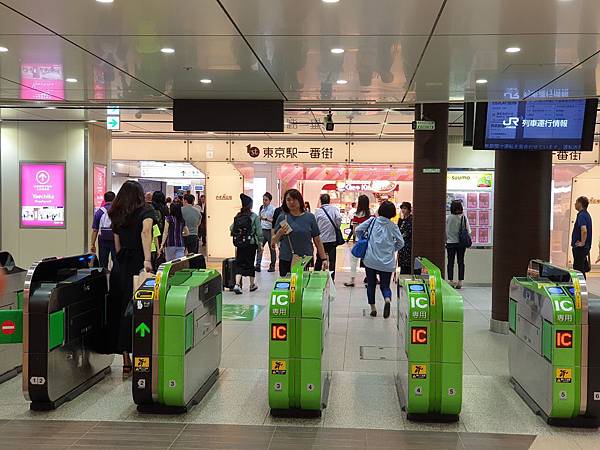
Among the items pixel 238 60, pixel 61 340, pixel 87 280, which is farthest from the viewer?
pixel 238 60

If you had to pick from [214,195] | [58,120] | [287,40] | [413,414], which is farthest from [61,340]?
[214,195]

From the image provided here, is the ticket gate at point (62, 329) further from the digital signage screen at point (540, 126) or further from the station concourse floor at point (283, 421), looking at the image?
the digital signage screen at point (540, 126)

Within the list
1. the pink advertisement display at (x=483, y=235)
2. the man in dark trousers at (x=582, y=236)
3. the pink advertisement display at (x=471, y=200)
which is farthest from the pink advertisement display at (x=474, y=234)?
the man in dark trousers at (x=582, y=236)

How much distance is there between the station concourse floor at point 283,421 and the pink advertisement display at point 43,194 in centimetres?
645

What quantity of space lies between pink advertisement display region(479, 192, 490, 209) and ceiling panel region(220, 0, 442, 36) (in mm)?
7024

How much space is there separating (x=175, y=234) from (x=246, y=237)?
8.11 ft

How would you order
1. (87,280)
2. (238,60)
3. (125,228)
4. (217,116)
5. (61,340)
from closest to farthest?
(61,340)
(87,280)
(125,228)
(238,60)
(217,116)

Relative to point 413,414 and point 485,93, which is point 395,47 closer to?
point 485,93

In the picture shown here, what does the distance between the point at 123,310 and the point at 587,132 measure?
5.16 m

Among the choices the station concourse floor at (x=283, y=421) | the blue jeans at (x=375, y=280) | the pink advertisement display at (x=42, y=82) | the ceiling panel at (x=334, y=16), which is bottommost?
the station concourse floor at (x=283, y=421)

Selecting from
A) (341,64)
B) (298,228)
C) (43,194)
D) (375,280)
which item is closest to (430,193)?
(375,280)

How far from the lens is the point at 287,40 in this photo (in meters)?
4.89

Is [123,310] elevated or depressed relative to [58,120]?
depressed

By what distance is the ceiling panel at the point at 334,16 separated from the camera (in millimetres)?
4004
